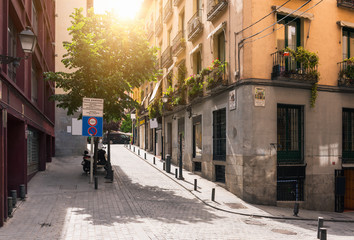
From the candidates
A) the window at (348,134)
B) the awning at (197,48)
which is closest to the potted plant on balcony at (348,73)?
the window at (348,134)

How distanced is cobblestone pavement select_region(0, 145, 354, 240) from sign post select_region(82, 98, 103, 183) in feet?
8.22

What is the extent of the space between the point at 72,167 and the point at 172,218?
13.4 m

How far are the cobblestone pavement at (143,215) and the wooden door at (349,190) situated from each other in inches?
84.6

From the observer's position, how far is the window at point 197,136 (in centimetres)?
1983

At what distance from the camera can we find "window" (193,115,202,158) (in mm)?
19828

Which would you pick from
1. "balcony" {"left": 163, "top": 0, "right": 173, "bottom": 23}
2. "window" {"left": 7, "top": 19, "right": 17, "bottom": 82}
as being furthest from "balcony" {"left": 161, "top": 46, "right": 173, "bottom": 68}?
"window" {"left": 7, "top": 19, "right": 17, "bottom": 82}

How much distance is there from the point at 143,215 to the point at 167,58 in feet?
55.6

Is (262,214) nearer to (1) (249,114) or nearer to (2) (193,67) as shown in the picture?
(1) (249,114)

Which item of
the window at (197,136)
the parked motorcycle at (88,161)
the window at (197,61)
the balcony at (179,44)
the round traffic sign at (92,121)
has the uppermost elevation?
the balcony at (179,44)

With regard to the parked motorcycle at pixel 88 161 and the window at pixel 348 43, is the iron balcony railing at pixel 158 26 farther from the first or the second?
the window at pixel 348 43

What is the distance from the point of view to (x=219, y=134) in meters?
17.3

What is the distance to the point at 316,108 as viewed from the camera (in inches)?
600

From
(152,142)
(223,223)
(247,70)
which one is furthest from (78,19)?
(152,142)

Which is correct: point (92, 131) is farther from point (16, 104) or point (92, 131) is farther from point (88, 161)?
point (88, 161)
